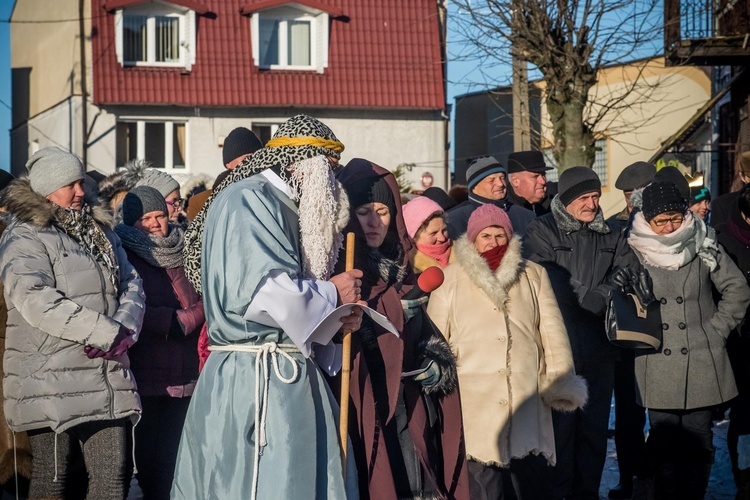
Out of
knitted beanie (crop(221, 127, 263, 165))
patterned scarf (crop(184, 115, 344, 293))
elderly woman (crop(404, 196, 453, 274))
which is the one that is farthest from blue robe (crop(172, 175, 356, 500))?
knitted beanie (crop(221, 127, 263, 165))

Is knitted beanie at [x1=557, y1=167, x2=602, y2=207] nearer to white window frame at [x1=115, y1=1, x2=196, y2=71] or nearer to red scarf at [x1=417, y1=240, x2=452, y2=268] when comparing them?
red scarf at [x1=417, y1=240, x2=452, y2=268]

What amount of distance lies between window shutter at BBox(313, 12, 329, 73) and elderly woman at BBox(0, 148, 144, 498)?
20.1 m

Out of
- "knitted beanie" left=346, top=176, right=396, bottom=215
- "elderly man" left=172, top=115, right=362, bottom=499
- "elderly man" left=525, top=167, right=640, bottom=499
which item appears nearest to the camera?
"elderly man" left=172, top=115, right=362, bottom=499

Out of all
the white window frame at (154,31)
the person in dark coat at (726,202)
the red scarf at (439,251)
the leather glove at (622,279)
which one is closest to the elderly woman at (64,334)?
the red scarf at (439,251)

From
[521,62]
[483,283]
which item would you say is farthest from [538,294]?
[521,62]

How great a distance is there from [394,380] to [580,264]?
2786 millimetres

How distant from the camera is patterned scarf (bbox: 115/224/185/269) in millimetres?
6387

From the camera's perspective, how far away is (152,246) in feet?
21.1

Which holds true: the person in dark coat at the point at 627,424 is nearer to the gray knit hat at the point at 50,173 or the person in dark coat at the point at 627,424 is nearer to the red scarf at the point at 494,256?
the red scarf at the point at 494,256

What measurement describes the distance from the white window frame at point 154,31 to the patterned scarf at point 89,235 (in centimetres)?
1973

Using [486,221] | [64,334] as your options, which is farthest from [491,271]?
[64,334]

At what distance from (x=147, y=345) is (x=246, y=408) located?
7.75 feet

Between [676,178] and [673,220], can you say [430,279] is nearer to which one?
[673,220]

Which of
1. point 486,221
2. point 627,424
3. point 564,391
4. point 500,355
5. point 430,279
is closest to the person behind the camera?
point 430,279
